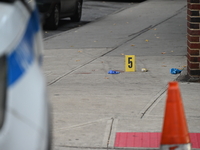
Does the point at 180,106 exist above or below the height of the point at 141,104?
above

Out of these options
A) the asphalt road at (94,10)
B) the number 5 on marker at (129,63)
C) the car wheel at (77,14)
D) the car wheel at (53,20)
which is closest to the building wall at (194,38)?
the number 5 on marker at (129,63)

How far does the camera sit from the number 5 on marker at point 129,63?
8.41 meters

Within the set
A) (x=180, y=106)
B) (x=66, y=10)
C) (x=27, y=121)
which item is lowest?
(x=66, y=10)

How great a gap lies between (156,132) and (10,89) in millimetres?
3140

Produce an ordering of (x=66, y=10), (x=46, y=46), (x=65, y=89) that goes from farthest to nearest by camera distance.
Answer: (x=66, y=10)
(x=46, y=46)
(x=65, y=89)

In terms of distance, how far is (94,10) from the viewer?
21016 millimetres

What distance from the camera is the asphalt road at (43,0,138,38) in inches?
645

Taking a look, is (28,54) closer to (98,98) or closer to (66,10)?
(98,98)

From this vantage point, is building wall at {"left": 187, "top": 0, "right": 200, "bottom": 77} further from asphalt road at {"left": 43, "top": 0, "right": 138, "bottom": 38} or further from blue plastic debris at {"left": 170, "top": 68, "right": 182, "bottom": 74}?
asphalt road at {"left": 43, "top": 0, "right": 138, "bottom": 38}

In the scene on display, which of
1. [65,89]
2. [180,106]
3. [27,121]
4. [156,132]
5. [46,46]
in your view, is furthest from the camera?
[46,46]

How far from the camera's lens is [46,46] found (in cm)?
1169

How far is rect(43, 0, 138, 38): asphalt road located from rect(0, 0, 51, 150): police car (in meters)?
11.4

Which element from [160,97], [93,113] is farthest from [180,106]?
[160,97]

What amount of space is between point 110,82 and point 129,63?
2.53 ft
